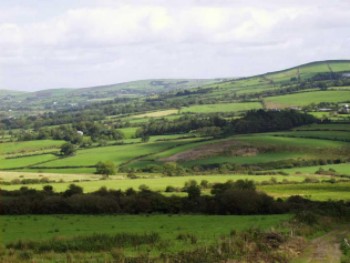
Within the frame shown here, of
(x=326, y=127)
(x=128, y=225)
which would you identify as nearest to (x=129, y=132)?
(x=326, y=127)

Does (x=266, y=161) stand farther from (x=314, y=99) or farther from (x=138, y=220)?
(x=314, y=99)

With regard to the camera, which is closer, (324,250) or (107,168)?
(324,250)

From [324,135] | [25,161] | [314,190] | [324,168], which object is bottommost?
[324,168]

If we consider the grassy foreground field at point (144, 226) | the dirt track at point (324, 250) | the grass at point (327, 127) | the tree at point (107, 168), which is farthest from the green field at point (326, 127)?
the dirt track at point (324, 250)

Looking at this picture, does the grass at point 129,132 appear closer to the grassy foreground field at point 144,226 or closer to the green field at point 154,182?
the green field at point 154,182

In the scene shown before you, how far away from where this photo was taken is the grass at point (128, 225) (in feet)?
138

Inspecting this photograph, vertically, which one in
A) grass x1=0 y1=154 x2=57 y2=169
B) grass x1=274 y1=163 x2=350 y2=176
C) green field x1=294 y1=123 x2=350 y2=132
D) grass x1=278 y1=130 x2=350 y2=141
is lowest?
grass x1=274 y1=163 x2=350 y2=176

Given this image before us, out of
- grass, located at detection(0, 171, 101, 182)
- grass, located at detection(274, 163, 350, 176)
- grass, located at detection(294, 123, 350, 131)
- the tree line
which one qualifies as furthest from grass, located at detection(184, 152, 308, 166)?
the tree line

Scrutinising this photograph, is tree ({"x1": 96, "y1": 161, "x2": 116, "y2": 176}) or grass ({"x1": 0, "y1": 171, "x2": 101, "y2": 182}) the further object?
tree ({"x1": 96, "y1": 161, "x2": 116, "y2": 176})

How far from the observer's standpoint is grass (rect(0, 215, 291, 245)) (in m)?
42.0

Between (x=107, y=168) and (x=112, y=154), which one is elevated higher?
(x=107, y=168)

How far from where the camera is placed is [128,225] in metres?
47.5

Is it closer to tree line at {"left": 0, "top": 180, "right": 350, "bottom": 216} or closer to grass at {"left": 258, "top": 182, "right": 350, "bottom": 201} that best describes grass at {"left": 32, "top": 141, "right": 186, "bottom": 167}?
grass at {"left": 258, "top": 182, "right": 350, "bottom": 201}

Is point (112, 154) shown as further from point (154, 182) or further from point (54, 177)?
point (154, 182)
